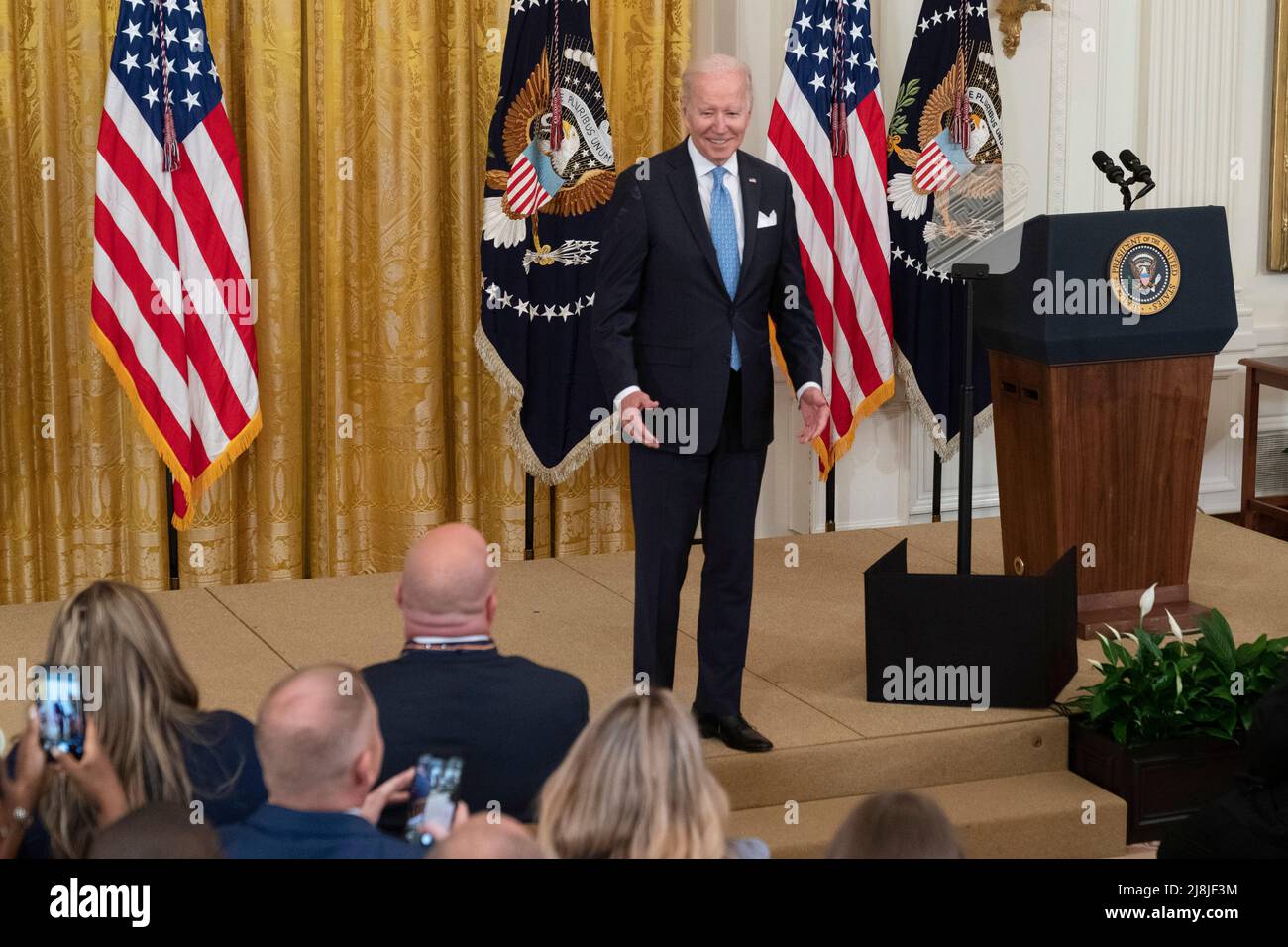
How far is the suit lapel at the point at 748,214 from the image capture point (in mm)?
4180

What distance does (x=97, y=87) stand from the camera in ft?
18.9

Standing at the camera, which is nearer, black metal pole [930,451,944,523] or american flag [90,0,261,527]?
american flag [90,0,261,527]

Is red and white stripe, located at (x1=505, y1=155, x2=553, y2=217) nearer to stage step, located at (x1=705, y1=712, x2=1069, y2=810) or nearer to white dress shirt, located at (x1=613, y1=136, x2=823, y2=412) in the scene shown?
white dress shirt, located at (x1=613, y1=136, x2=823, y2=412)

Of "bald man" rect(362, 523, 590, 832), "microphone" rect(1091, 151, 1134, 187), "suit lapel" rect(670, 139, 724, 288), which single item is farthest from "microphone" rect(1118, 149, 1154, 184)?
"bald man" rect(362, 523, 590, 832)

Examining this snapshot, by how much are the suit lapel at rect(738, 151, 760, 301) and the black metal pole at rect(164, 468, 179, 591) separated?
272 centimetres

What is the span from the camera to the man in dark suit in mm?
4141

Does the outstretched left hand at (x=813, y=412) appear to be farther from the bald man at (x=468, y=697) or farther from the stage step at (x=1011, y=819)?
the bald man at (x=468, y=697)

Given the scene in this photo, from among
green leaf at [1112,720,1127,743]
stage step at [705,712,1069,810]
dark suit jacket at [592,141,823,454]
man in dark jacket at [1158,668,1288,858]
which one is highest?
dark suit jacket at [592,141,823,454]

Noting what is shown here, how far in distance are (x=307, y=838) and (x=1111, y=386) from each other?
11.4ft

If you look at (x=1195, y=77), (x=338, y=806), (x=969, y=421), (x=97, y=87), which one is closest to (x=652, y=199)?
(x=969, y=421)

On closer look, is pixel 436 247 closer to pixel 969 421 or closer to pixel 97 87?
pixel 97 87

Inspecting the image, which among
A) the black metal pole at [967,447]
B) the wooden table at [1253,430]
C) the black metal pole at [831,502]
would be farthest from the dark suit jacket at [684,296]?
the wooden table at [1253,430]

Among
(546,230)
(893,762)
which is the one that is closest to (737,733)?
(893,762)

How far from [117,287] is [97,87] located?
27.3 inches
